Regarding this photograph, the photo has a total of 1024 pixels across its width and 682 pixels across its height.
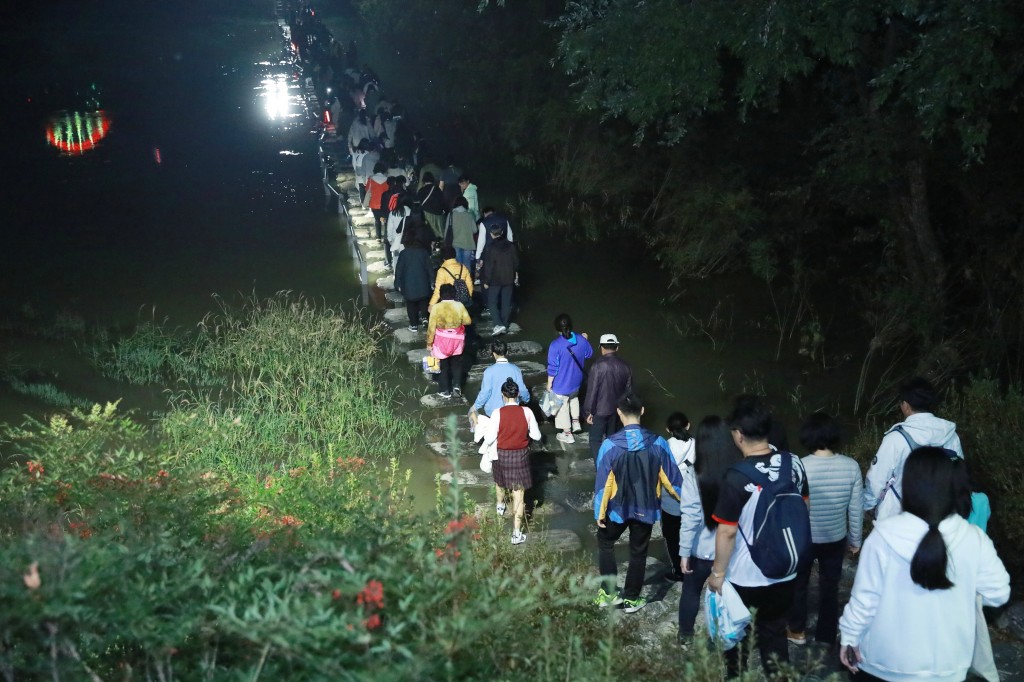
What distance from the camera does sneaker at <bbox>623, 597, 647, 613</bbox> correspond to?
264 inches

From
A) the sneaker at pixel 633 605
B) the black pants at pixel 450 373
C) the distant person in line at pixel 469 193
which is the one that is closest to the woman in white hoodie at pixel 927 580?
the sneaker at pixel 633 605

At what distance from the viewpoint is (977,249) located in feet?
40.9

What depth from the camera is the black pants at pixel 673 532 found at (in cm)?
692

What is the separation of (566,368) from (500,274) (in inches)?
115

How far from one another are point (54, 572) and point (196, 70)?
1651 inches

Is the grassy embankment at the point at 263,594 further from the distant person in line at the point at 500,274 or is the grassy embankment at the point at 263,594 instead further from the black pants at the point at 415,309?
the black pants at the point at 415,309

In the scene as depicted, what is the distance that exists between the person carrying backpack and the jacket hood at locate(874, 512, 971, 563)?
830mm

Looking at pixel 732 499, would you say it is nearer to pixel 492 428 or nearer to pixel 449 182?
pixel 492 428

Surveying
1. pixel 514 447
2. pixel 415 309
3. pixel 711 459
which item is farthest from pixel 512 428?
pixel 415 309

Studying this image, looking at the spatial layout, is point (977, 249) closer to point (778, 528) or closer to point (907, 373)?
point (907, 373)

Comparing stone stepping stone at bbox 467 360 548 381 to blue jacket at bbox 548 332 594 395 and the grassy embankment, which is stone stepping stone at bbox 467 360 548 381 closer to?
blue jacket at bbox 548 332 594 395

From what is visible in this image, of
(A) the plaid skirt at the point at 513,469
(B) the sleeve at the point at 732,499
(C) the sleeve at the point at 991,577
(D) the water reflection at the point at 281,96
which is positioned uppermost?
(C) the sleeve at the point at 991,577

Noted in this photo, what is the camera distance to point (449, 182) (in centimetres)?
1596

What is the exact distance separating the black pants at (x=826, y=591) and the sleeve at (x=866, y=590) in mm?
1702
